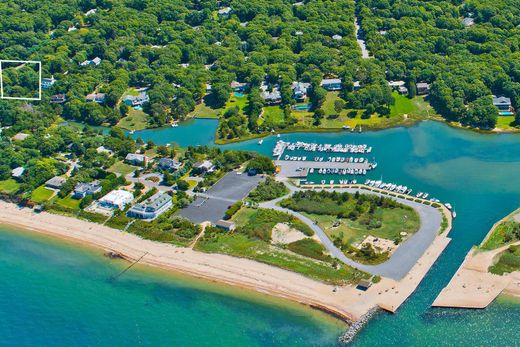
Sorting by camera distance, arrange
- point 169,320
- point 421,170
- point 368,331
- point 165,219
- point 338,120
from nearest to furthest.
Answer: point 368,331 < point 169,320 < point 165,219 < point 421,170 < point 338,120

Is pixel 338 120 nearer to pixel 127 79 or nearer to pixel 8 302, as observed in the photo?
pixel 127 79

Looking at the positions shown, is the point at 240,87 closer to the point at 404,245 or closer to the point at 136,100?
the point at 136,100

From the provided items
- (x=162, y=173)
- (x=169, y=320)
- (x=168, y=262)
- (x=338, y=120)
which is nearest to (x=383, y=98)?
(x=338, y=120)

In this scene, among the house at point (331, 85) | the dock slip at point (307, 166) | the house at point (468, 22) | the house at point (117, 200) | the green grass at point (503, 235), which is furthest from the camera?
the house at point (468, 22)

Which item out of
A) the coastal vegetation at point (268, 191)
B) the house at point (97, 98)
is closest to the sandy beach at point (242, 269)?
the coastal vegetation at point (268, 191)

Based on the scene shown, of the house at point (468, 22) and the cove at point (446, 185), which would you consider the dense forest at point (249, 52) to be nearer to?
the house at point (468, 22)

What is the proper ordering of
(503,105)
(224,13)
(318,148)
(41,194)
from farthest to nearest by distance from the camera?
(224,13) < (503,105) < (318,148) < (41,194)

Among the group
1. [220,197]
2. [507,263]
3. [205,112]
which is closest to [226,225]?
[220,197]
